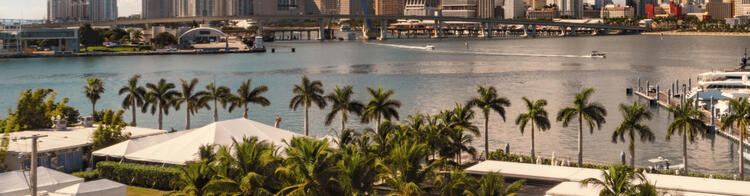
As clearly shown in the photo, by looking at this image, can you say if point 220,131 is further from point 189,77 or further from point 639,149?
point 189,77

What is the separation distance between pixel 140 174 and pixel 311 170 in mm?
8162

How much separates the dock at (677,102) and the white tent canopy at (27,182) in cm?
2132

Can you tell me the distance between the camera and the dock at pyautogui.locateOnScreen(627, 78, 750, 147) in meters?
35.2

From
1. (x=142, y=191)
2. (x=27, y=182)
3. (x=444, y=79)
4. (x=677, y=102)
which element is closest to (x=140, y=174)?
(x=142, y=191)

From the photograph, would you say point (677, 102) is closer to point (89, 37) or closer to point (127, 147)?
point (127, 147)

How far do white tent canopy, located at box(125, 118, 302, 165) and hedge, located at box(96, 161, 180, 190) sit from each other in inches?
14.4

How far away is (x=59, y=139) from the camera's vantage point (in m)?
26.1

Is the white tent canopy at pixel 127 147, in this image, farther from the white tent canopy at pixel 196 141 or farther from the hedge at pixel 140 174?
the hedge at pixel 140 174

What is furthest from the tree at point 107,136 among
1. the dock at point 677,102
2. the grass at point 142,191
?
the dock at point 677,102

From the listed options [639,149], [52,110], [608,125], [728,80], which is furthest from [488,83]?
[52,110]

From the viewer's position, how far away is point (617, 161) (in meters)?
30.6

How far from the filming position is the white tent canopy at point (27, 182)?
62.5 feet

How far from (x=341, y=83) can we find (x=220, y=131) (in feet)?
147

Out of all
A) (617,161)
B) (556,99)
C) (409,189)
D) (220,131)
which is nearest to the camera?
(409,189)
